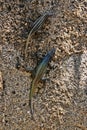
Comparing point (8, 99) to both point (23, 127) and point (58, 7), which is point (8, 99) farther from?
point (58, 7)

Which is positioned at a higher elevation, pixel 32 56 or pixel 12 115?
pixel 32 56

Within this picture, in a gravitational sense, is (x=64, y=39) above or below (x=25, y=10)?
below

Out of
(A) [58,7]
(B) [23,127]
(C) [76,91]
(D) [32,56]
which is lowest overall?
(B) [23,127]

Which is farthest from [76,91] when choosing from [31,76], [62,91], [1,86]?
[1,86]

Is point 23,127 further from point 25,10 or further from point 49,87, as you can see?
point 25,10

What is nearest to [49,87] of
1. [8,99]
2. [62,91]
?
[62,91]
